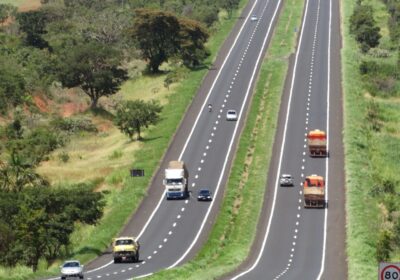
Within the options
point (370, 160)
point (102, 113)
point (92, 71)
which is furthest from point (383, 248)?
point (92, 71)

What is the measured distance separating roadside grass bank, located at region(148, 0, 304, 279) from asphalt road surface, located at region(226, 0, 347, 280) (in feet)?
3.70

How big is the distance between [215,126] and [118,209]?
34.7 metres

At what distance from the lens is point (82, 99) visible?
481 feet

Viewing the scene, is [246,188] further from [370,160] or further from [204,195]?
[370,160]

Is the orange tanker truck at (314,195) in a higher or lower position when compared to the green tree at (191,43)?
higher

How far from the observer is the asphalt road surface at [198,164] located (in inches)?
2803

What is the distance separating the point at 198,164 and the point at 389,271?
279 feet

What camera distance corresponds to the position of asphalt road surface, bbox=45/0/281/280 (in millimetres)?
71188

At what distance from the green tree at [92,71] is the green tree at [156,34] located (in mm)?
13519

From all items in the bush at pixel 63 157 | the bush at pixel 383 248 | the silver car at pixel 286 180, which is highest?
the bush at pixel 383 248

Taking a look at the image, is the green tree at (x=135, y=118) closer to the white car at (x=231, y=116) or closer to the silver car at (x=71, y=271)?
the white car at (x=231, y=116)

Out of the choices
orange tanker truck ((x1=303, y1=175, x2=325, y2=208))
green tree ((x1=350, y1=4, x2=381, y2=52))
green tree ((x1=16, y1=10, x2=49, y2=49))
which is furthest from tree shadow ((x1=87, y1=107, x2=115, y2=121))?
orange tanker truck ((x1=303, y1=175, x2=325, y2=208))

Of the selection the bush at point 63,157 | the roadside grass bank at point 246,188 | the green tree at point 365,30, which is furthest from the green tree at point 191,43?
the bush at point 63,157

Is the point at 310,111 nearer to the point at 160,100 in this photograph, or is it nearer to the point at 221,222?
the point at 160,100
